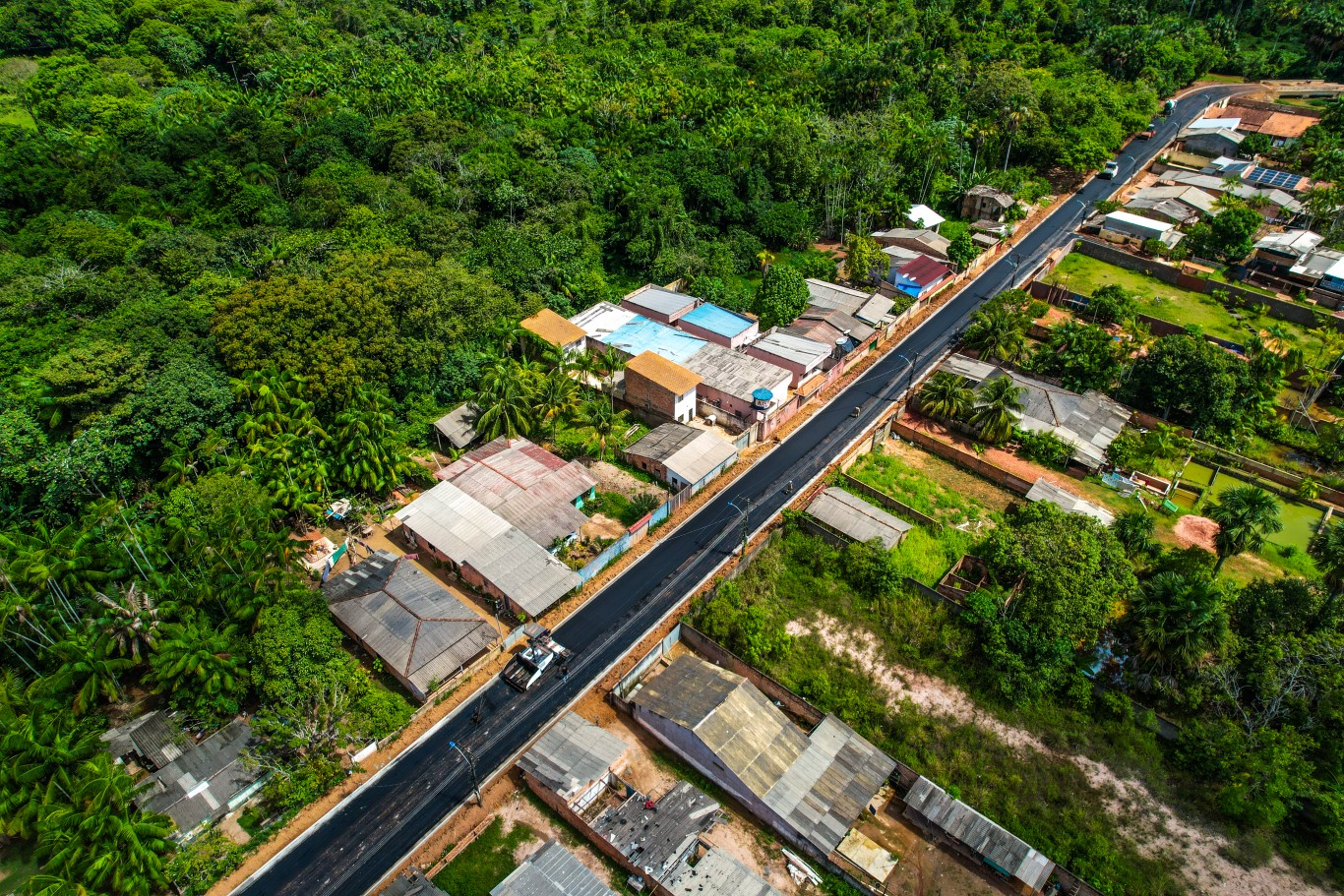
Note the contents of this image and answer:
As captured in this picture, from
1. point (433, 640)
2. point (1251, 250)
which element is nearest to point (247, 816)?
point (433, 640)

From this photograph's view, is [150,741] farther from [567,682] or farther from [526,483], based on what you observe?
[526,483]

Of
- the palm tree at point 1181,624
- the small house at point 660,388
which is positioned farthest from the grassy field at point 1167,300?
the small house at point 660,388

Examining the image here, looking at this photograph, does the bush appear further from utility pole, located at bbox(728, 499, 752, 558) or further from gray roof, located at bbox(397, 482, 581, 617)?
gray roof, located at bbox(397, 482, 581, 617)

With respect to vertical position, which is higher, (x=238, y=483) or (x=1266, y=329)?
(x=238, y=483)

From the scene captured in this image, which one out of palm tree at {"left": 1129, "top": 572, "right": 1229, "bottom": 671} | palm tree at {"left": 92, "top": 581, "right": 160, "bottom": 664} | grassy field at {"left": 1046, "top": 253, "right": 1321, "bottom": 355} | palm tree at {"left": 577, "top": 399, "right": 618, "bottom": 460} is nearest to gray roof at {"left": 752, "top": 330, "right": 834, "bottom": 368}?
palm tree at {"left": 577, "top": 399, "right": 618, "bottom": 460}

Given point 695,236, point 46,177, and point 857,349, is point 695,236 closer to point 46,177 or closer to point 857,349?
point 857,349

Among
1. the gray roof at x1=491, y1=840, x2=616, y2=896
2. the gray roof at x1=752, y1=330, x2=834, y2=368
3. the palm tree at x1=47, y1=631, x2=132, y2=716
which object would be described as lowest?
the gray roof at x1=491, y1=840, x2=616, y2=896
